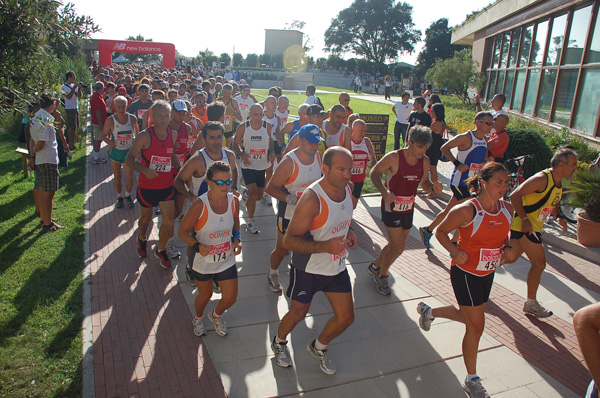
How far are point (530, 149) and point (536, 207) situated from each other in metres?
5.33

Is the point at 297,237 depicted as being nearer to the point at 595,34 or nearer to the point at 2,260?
the point at 2,260

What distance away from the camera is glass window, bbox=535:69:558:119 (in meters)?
14.8

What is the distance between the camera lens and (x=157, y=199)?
19.0 feet

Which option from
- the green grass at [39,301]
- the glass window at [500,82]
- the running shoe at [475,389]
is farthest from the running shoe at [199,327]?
the glass window at [500,82]

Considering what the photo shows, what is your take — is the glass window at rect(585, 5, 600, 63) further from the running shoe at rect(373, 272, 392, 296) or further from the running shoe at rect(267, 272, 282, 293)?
the running shoe at rect(267, 272, 282, 293)

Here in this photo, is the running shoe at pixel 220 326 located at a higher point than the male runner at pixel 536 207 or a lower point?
lower

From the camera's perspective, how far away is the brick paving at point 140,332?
3.74 metres

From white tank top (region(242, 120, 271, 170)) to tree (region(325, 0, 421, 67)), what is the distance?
81.4 m

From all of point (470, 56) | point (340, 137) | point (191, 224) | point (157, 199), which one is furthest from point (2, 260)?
point (470, 56)

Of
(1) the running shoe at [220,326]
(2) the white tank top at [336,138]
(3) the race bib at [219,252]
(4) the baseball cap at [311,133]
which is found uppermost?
(4) the baseball cap at [311,133]

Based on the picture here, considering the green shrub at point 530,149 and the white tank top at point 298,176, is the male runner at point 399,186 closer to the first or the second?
the white tank top at point 298,176

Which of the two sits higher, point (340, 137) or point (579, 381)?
point (340, 137)

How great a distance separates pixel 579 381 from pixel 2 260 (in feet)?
22.4

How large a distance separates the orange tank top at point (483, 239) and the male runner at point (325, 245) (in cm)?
98
